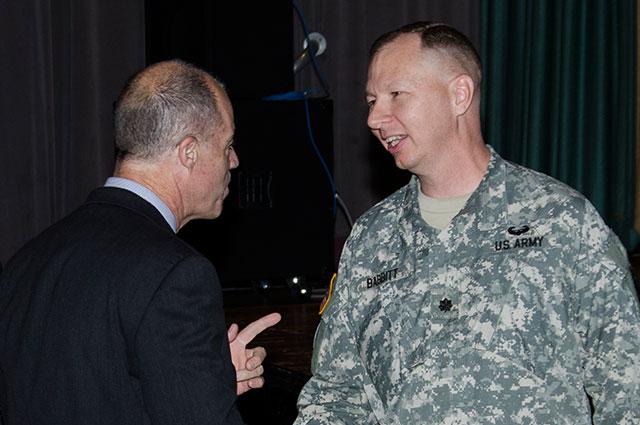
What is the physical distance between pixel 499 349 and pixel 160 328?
726 millimetres

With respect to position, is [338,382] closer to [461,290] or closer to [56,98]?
[461,290]

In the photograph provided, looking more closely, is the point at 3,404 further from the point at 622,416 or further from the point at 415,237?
the point at 622,416

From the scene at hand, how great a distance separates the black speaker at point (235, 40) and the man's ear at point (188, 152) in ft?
8.85

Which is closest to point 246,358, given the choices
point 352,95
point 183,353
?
point 183,353

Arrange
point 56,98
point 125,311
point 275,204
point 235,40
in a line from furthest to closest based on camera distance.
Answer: point 56,98 < point 275,204 < point 235,40 < point 125,311

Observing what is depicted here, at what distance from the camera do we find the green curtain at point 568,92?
6.64m

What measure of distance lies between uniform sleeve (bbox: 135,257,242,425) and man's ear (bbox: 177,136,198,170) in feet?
0.87

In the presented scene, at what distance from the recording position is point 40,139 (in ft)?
18.3

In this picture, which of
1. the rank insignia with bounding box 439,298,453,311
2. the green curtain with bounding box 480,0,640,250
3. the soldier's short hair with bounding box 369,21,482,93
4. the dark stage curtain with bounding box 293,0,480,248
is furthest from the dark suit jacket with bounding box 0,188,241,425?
the green curtain with bounding box 480,0,640,250

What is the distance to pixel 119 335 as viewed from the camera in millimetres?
1897

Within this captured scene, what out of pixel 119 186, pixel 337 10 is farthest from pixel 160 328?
pixel 337 10

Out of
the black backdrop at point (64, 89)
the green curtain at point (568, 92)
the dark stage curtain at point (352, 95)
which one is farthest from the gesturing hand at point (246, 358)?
the green curtain at point (568, 92)

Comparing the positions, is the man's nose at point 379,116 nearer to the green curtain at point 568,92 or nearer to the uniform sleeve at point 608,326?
the uniform sleeve at point 608,326

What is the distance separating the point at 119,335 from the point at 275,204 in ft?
Result: 10.1
